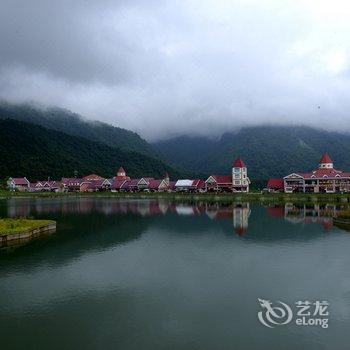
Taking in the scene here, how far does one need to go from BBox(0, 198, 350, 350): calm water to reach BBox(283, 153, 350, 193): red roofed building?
81.4 m

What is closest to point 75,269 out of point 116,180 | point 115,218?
point 115,218

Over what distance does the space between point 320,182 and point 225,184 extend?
28.4m

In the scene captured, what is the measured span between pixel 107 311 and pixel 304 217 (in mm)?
42804

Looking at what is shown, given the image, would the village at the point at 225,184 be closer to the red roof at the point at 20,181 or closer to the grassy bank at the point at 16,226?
the red roof at the point at 20,181

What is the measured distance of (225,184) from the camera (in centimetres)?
12744

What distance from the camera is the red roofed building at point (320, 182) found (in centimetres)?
11488

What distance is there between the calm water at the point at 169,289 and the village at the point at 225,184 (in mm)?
81986

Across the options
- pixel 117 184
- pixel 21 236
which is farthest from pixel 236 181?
pixel 21 236

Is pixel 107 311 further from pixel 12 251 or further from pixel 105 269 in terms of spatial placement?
pixel 12 251

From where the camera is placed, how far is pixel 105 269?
2573cm

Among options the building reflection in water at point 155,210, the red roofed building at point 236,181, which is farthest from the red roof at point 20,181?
the building reflection in water at point 155,210

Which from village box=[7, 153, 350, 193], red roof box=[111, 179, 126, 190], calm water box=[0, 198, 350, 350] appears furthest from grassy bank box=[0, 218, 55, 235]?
red roof box=[111, 179, 126, 190]

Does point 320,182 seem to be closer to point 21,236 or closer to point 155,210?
point 155,210

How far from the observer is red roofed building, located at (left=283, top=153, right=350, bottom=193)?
115 meters
